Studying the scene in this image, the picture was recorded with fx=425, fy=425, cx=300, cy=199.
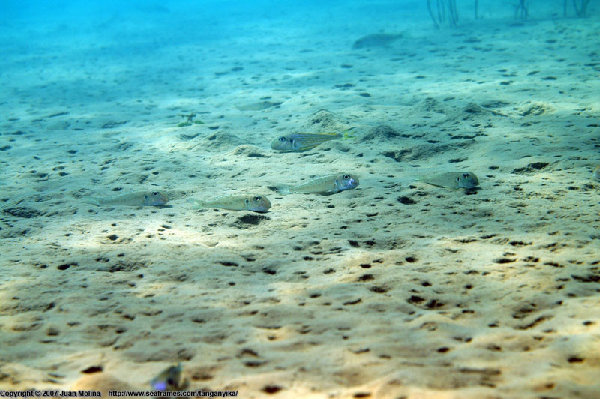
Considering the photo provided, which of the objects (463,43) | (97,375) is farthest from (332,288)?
(463,43)

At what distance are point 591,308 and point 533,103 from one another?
282 inches

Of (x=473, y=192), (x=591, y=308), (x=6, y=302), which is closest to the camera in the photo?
(x=591, y=308)

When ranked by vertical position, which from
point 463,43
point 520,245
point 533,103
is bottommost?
point 520,245

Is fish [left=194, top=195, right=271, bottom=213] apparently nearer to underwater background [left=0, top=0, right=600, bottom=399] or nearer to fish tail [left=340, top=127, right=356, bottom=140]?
underwater background [left=0, top=0, right=600, bottom=399]

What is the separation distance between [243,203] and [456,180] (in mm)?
2693

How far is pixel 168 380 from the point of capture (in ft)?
7.46

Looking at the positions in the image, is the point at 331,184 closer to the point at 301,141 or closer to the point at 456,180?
the point at 456,180

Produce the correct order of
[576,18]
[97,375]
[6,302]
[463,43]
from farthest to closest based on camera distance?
[576,18] → [463,43] → [6,302] → [97,375]

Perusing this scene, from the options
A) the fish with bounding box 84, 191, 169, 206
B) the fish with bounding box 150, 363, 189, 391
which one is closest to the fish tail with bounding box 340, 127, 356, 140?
the fish with bounding box 84, 191, 169, 206

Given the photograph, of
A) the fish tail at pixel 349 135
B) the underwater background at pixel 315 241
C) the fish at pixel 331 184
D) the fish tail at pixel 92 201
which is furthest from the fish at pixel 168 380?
the fish tail at pixel 349 135

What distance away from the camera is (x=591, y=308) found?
2.90 m

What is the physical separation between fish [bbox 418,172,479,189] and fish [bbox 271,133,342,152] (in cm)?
216

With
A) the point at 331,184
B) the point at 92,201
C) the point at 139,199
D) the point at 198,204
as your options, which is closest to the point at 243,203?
the point at 198,204

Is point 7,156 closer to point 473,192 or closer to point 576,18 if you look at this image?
point 473,192
